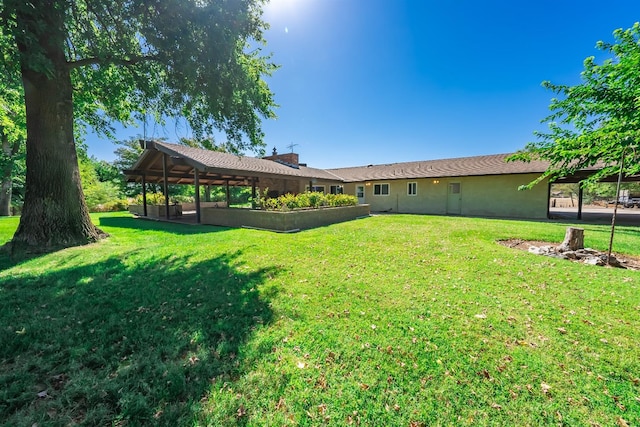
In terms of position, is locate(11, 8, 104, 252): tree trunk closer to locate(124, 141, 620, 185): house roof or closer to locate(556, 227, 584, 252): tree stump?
locate(124, 141, 620, 185): house roof

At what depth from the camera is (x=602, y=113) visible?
25.2ft

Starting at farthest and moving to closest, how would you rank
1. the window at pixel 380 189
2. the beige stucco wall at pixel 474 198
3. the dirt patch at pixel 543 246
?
the window at pixel 380 189
the beige stucco wall at pixel 474 198
the dirt patch at pixel 543 246

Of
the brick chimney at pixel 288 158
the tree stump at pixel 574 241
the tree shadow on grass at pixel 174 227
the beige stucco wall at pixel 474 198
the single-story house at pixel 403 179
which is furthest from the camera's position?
the brick chimney at pixel 288 158

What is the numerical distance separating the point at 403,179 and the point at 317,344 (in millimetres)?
18794

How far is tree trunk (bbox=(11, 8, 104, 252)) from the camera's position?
625 cm

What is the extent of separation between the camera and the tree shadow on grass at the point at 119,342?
6.38ft

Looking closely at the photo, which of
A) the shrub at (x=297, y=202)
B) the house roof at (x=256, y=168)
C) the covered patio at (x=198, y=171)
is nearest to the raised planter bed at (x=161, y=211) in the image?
the covered patio at (x=198, y=171)

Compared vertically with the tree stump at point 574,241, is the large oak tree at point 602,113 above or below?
above

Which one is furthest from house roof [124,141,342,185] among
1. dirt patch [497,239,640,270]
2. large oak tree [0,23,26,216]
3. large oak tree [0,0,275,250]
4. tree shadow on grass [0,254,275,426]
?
dirt patch [497,239,640,270]

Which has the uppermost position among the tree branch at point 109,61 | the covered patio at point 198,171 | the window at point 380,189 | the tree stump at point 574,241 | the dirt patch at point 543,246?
the tree branch at point 109,61

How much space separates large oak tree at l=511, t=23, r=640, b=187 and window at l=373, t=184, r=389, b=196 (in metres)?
12.1

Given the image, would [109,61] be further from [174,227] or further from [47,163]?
[174,227]

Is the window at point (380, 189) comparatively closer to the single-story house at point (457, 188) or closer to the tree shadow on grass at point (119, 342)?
the single-story house at point (457, 188)

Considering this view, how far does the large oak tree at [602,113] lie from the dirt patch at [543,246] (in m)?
2.18
